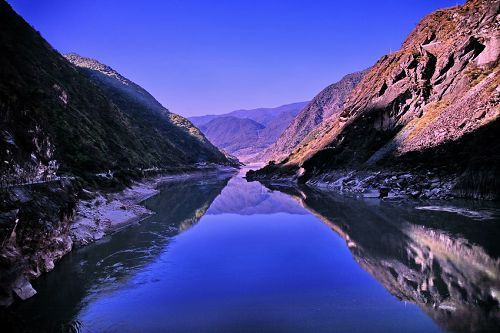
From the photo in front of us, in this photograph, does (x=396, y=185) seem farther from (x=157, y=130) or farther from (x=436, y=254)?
(x=157, y=130)

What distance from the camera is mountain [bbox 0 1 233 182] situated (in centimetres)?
2533

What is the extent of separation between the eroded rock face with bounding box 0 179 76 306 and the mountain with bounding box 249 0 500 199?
33161 mm

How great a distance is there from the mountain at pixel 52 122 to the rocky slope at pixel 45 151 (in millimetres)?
82

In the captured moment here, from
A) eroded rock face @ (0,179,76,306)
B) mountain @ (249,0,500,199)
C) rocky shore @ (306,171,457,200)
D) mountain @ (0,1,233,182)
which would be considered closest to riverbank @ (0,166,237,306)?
eroded rock face @ (0,179,76,306)

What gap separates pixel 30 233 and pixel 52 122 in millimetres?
42615

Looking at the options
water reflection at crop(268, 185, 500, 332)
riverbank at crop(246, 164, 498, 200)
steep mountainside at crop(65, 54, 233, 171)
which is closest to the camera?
water reflection at crop(268, 185, 500, 332)

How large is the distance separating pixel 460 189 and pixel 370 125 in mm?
32064

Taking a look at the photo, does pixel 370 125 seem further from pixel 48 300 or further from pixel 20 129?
pixel 48 300

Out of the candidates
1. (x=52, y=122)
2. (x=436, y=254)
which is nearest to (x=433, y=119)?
(x=436, y=254)

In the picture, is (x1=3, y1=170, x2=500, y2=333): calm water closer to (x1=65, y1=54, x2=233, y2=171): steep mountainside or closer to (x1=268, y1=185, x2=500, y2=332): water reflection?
(x1=268, y1=185, x2=500, y2=332): water reflection

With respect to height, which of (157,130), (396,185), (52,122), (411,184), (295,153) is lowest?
(396,185)

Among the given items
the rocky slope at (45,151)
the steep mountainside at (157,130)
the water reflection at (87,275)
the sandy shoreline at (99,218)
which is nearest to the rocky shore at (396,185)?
the water reflection at (87,275)

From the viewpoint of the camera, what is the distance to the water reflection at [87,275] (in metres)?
14.7

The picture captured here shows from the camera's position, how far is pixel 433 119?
54844 mm
